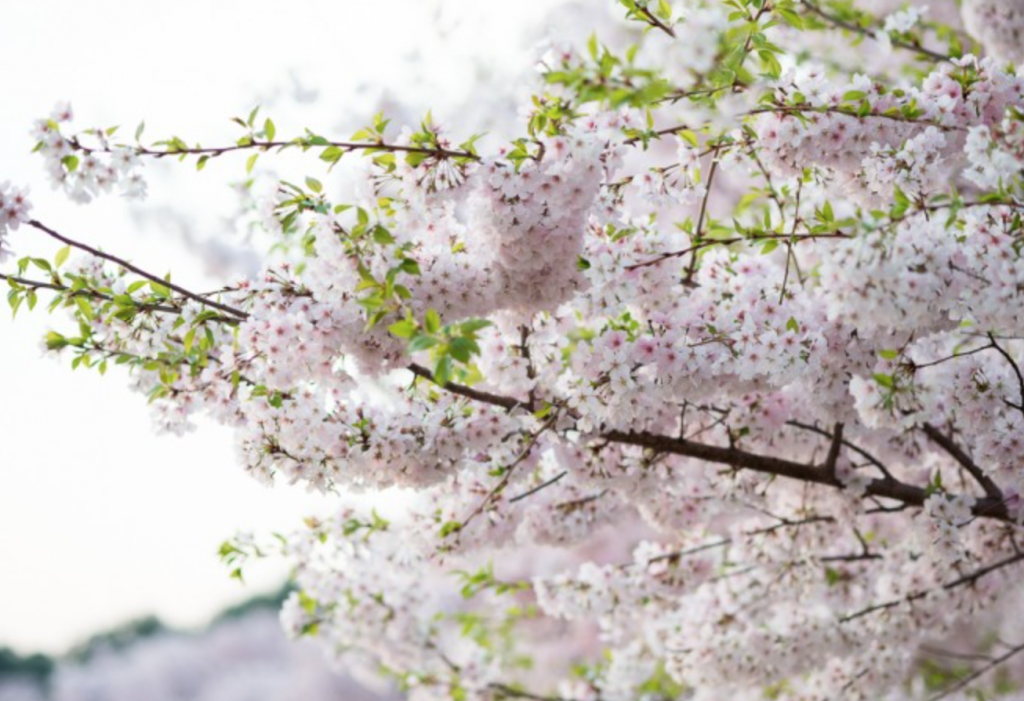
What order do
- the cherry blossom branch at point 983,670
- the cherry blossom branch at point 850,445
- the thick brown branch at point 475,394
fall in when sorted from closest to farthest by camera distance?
the thick brown branch at point 475,394 → the cherry blossom branch at point 850,445 → the cherry blossom branch at point 983,670

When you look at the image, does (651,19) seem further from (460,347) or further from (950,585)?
(950,585)

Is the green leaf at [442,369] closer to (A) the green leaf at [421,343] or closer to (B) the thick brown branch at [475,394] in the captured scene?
(A) the green leaf at [421,343]

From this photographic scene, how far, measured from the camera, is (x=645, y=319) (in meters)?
3.43

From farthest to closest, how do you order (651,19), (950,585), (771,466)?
(950,585) < (771,466) < (651,19)

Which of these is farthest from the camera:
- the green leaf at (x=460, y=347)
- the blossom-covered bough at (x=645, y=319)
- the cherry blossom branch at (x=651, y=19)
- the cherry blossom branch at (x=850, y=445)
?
the cherry blossom branch at (x=850, y=445)

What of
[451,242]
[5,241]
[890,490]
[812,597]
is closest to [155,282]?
[5,241]

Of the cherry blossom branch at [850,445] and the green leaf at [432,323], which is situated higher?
the cherry blossom branch at [850,445]

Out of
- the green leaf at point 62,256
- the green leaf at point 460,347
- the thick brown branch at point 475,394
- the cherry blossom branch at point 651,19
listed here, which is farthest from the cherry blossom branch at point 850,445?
the green leaf at point 62,256

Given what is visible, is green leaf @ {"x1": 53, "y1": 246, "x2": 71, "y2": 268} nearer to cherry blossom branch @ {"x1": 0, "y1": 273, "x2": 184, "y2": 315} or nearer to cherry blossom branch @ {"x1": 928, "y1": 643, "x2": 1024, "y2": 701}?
cherry blossom branch @ {"x1": 0, "y1": 273, "x2": 184, "y2": 315}

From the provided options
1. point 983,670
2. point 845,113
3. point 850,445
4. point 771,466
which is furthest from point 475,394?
point 983,670

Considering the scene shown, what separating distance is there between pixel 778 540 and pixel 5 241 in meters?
3.36

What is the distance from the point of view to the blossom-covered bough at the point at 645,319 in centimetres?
270

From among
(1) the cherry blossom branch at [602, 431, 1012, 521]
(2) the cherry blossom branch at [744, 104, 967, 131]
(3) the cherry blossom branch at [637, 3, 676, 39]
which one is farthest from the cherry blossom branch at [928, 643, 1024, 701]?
(3) the cherry blossom branch at [637, 3, 676, 39]

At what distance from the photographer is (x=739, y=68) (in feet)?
8.71
